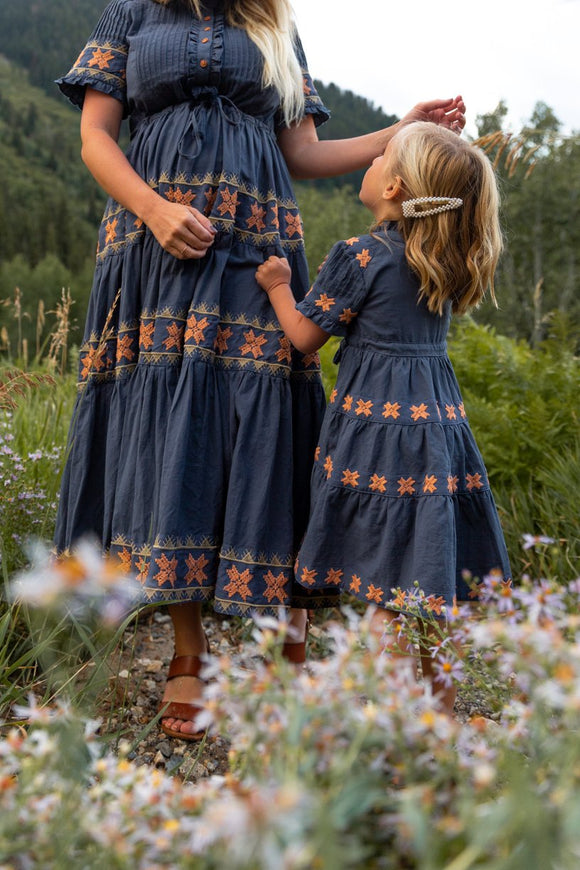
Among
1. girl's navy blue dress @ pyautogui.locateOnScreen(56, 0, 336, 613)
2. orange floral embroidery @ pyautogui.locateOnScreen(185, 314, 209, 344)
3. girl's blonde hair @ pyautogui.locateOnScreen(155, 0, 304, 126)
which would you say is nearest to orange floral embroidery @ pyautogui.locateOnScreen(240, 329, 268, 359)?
girl's navy blue dress @ pyautogui.locateOnScreen(56, 0, 336, 613)

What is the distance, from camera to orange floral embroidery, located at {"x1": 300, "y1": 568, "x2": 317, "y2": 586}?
1989 mm

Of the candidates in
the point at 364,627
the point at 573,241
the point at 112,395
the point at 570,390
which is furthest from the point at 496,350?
the point at 573,241

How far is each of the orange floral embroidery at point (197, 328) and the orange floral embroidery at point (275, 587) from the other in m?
0.63

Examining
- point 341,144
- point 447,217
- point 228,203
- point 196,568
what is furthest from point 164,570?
point 341,144

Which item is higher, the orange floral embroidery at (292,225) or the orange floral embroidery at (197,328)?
the orange floral embroidery at (292,225)

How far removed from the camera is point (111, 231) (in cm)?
230

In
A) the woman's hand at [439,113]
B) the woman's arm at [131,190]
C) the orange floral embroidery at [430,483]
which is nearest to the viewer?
the orange floral embroidery at [430,483]

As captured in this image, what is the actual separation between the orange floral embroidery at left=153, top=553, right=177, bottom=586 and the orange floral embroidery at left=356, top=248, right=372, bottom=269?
86 cm

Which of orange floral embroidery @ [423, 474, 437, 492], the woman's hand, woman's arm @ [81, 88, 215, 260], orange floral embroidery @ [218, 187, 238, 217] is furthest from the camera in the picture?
the woman's hand

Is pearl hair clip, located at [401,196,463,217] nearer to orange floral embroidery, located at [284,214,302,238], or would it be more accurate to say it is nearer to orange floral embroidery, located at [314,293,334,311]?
orange floral embroidery, located at [314,293,334,311]

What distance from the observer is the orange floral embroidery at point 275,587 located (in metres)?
2.07

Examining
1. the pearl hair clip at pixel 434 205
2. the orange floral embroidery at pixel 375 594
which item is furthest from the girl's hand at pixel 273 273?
the orange floral embroidery at pixel 375 594

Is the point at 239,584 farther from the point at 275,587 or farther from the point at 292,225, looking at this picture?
the point at 292,225

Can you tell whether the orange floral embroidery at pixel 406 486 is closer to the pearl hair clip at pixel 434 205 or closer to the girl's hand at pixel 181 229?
the pearl hair clip at pixel 434 205
